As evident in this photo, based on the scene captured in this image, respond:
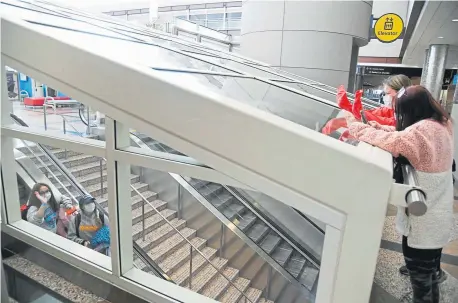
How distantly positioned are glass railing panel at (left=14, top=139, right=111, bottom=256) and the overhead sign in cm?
878

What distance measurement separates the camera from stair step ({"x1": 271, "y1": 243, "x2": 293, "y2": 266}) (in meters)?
5.44

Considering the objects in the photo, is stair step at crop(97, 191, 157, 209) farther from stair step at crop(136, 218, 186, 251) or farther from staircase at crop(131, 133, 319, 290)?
staircase at crop(131, 133, 319, 290)

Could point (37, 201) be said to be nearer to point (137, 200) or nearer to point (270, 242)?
point (137, 200)

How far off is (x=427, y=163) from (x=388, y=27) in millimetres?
9501

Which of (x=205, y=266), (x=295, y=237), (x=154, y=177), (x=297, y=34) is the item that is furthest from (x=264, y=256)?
(x=297, y=34)

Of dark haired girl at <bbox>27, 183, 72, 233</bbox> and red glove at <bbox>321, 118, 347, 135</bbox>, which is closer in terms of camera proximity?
red glove at <bbox>321, 118, 347, 135</bbox>

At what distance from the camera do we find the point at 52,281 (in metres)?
2.36

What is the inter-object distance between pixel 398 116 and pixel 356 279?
1.08 meters

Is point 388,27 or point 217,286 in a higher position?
point 388,27

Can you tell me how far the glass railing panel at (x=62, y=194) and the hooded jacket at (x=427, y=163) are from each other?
313cm

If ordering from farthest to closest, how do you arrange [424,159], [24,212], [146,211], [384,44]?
[384,44] < [146,211] < [24,212] < [424,159]

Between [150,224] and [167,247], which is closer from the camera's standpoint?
[167,247]

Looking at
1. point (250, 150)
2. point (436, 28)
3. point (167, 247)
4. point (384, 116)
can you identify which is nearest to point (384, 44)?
point (436, 28)

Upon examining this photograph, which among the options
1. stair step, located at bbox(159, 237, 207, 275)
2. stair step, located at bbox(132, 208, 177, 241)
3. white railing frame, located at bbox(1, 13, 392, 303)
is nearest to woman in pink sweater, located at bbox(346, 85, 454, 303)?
white railing frame, located at bbox(1, 13, 392, 303)
